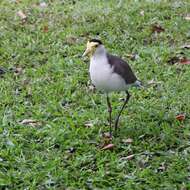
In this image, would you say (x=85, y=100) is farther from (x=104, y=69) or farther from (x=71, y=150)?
(x=104, y=69)

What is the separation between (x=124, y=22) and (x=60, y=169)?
4201 millimetres

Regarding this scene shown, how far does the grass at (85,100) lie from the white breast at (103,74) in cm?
64

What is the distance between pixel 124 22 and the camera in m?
8.62

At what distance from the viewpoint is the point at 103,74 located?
505cm

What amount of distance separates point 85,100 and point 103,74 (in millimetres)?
1325

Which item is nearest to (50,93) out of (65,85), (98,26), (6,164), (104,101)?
(65,85)

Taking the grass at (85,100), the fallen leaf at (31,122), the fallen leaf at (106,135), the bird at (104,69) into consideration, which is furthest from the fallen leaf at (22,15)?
the bird at (104,69)

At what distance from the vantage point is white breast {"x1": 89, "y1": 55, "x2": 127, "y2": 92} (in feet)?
16.6

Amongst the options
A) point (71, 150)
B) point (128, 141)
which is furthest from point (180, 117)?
point (71, 150)

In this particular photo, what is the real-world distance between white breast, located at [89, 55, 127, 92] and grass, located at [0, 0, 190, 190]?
645 millimetres

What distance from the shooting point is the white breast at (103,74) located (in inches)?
199

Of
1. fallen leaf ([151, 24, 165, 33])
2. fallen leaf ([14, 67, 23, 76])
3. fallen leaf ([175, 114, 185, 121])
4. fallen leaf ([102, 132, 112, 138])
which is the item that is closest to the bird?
fallen leaf ([102, 132, 112, 138])

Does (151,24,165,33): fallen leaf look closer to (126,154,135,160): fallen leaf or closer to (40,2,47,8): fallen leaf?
(40,2,47,8): fallen leaf

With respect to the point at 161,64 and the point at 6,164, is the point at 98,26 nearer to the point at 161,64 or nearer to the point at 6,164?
the point at 161,64
